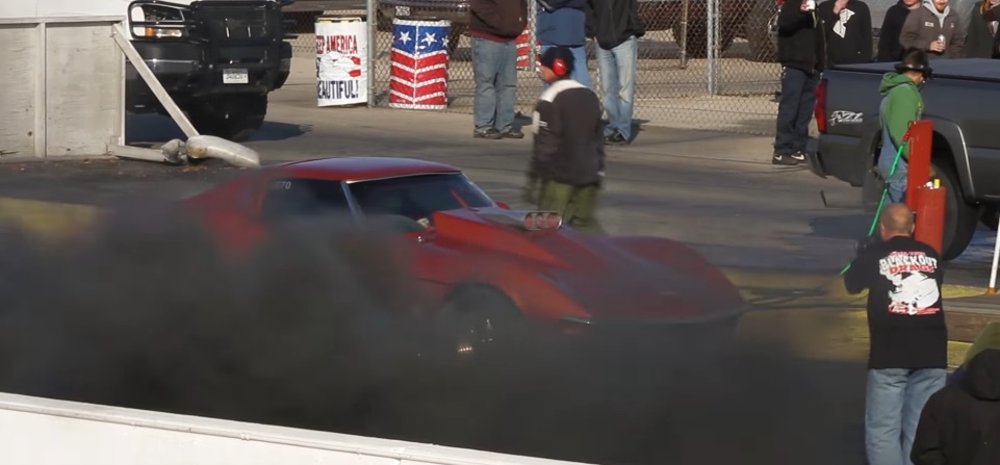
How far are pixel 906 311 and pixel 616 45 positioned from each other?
34.7 feet

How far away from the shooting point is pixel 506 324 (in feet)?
29.8

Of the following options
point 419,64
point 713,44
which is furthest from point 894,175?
point 419,64

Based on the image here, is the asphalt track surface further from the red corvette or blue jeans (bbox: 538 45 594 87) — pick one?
blue jeans (bbox: 538 45 594 87)

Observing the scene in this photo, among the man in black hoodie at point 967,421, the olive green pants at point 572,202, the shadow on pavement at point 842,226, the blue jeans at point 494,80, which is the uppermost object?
the blue jeans at point 494,80

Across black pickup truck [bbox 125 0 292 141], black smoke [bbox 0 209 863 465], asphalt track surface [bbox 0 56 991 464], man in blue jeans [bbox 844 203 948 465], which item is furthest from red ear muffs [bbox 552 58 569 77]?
black pickup truck [bbox 125 0 292 141]

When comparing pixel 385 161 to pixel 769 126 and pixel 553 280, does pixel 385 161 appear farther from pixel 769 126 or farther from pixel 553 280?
pixel 769 126

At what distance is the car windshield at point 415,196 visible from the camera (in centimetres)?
983

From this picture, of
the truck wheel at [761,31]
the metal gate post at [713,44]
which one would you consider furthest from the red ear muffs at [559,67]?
the truck wheel at [761,31]

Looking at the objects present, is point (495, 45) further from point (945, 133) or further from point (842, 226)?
point (945, 133)

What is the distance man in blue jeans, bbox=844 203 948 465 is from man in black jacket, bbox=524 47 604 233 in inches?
142

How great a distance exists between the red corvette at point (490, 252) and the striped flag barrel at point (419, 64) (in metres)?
10.3

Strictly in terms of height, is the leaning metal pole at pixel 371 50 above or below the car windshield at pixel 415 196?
above

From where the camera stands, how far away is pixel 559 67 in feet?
36.6

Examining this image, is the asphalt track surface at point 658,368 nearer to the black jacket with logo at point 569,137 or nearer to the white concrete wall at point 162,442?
the black jacket with logo at point 569,137
